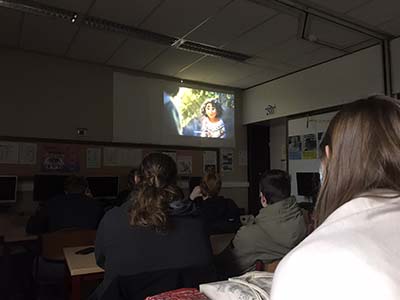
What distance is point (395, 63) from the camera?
3.79 metres

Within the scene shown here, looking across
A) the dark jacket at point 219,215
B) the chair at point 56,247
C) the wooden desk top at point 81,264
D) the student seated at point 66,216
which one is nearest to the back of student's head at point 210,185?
the dark jacket at point 219,215

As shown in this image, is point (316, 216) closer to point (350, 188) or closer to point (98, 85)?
point (350, 188)

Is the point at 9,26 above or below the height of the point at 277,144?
above

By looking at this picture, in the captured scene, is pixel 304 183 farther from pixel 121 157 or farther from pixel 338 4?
pixel 121 157

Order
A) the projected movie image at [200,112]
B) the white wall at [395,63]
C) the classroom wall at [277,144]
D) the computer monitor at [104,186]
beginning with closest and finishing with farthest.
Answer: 1. the white wall at [395,63]
2. the computer monitor at [104,186]
3. the projected movie image at [200,112]
4. the classroom wall at [277,144]

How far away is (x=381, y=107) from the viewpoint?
2.45 ft

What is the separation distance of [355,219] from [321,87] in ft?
14.1

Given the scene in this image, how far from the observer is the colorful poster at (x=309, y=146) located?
4672 mm

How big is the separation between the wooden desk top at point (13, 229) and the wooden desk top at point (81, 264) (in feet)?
3.12

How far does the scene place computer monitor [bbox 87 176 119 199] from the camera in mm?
4316

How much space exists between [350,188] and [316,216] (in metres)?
0.12

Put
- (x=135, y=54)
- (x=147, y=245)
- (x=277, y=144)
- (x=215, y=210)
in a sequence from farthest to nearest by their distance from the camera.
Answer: (x=277, y=144) → (x=135, y=54) → (x=215, y=210) → (x=147, y=245)

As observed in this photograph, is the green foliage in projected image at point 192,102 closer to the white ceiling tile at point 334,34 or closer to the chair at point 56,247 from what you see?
the white ceiling tile at point 334,34

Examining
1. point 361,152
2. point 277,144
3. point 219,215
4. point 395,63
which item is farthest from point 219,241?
point 277,144
